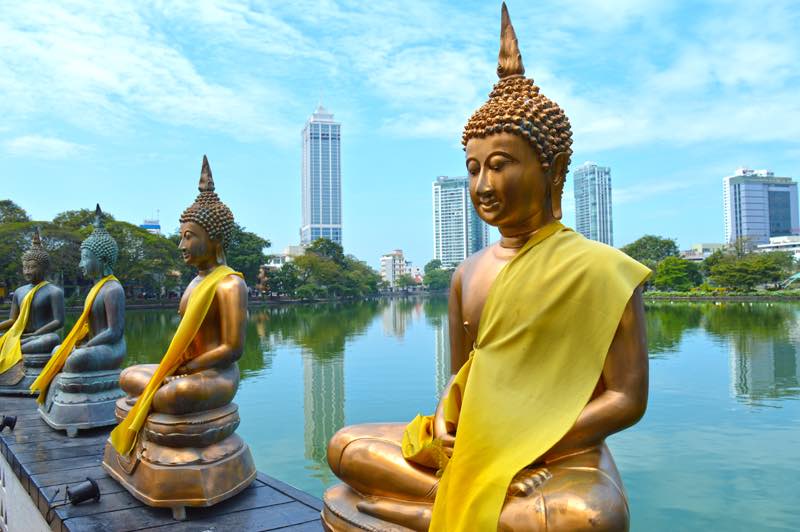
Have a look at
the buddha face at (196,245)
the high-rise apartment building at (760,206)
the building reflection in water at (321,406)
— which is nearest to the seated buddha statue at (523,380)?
the buddha face at (196,245)

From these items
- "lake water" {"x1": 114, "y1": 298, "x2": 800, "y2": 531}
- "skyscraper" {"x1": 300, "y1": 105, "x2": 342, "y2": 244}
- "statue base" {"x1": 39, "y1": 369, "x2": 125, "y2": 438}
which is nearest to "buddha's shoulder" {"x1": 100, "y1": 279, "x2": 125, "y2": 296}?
"statue base" {"x1": 39, "y1": 369, "x2": 125, "y2": 438}

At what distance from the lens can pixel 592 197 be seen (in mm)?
29234

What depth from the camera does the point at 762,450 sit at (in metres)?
7.13

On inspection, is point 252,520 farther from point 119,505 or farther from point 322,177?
point 322,177

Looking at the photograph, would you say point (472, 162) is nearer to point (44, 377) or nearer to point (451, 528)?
point (451, 528)

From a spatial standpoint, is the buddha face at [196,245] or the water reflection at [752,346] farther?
the water reflection at [752,346]

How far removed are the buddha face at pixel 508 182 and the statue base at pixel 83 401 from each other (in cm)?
455

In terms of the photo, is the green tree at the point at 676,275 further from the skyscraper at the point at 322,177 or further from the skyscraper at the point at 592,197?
the skyscraper at the point at 322,177

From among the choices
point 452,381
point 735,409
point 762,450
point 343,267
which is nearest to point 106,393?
point 452,381

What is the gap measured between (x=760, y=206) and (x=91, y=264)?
94.2 meters

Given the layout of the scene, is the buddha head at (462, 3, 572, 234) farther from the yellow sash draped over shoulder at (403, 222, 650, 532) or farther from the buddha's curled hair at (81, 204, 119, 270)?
the buddha's curled hair at (81, 204, 119, 270)

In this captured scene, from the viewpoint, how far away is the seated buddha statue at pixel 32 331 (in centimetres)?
689

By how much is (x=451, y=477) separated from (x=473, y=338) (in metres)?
0.61

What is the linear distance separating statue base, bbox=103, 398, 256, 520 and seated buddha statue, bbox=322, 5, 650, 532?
149 cm
